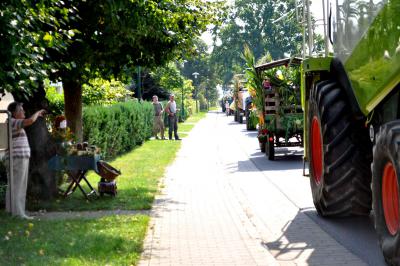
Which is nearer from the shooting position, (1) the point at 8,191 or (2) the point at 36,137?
(1) the point at 8,191

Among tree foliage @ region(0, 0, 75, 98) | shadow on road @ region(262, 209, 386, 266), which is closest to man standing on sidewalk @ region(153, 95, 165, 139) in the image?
shadow on road @ region(262, 209, 386, 266)

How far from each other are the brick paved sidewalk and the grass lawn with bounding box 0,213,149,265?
0.77 ft

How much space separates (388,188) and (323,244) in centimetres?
173

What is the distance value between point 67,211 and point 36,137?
1.58 m

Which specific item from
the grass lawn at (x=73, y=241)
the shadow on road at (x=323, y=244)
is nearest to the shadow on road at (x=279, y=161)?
the shadow on road at (x=323, y=244)

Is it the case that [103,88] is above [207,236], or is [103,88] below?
above

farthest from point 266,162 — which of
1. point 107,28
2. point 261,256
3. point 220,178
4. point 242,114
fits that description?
point 242,114

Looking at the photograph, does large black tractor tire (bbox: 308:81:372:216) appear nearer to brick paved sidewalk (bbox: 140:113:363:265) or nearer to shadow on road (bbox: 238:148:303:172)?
brick paved sidewalk (bbox: 140:113:363:265)

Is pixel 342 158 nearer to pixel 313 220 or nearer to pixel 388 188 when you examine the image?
pixel 313 220

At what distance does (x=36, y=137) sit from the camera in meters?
10.7

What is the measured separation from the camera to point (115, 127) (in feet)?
60.1

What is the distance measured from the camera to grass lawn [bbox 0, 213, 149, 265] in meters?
6.59

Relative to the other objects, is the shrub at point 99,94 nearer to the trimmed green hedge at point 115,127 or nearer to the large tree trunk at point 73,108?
the trimmed green hedge at point 115,127

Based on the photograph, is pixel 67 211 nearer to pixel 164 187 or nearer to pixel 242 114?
pixel 164 187
